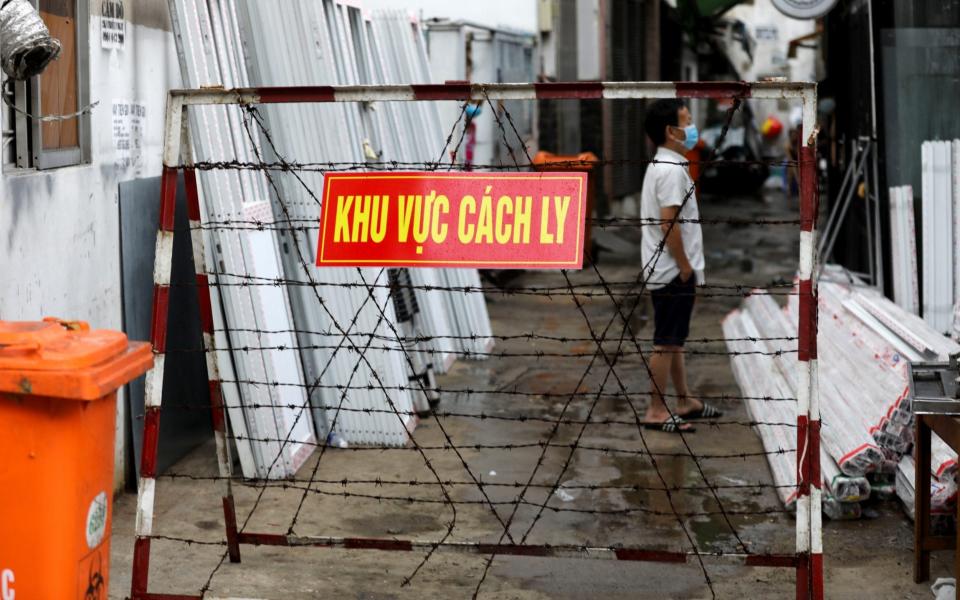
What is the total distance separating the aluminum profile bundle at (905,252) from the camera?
27.3 ft

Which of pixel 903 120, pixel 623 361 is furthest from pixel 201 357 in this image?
pixel 903 120

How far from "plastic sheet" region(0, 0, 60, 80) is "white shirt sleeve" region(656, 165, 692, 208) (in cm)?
374

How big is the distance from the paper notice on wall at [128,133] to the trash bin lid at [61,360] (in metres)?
2.57

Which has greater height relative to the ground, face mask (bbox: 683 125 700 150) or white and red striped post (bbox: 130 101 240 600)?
face mask (bbox: 683 125 700 150)

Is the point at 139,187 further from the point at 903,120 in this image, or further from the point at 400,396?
the point at 903,120

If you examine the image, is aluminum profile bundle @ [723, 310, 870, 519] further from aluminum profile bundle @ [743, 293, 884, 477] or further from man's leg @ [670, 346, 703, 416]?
man's leg @ [670, 346, 703, 416]

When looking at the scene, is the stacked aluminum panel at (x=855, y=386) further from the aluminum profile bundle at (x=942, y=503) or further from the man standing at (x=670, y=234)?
the man standing at (x=670, y=234)

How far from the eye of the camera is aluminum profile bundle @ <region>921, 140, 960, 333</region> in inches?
317

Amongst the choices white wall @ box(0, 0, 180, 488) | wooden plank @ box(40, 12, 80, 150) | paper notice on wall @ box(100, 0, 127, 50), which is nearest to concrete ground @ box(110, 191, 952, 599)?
white wall @ box(0, 0, 180, 488)

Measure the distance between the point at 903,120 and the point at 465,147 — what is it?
202 inches

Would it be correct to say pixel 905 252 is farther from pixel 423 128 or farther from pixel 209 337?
pixel 209 337

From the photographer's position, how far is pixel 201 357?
291 inches

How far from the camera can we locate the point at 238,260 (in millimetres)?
6520

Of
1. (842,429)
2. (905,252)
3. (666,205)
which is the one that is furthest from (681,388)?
(905,252)
